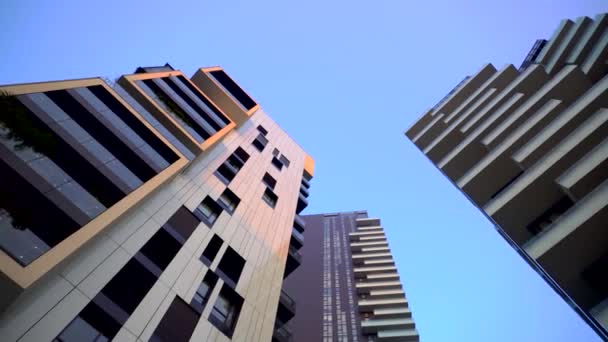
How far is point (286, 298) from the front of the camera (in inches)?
845

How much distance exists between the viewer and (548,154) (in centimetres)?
1345

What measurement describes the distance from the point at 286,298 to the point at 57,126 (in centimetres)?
1545

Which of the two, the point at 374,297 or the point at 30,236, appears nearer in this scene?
the point at 30,236

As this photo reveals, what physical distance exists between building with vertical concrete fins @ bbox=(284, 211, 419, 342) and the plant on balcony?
837 inches

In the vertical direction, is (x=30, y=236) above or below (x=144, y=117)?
below

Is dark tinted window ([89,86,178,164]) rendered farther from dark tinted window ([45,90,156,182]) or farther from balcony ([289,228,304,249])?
balcony ([289,228,304,249])

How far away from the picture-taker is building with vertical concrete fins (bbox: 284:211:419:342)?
3694 cm

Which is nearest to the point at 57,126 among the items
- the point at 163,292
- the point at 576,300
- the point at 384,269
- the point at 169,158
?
the point at 169,158

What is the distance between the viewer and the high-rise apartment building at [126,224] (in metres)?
9.47

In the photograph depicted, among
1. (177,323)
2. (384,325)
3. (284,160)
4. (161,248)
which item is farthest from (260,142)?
(384,325)

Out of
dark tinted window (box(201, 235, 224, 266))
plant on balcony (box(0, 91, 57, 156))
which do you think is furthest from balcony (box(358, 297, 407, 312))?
plant on balcony (box(0, 91, 57, 156))

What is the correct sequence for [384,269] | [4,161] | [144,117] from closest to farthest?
1. [4,161]
2. [144,117]
3. [384,269]

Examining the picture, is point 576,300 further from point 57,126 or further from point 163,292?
point 57,126

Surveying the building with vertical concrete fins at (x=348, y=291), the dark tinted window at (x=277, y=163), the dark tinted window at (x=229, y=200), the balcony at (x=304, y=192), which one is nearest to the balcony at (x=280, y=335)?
the dark tinted window at (x=229, y=200)
